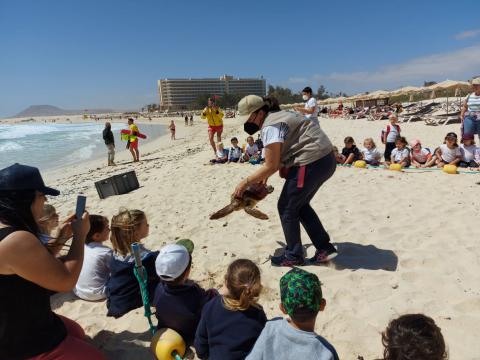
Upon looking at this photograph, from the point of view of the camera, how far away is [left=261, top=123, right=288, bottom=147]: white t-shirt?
3.08 meters

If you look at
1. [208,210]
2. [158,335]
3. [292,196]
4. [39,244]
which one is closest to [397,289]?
[292,196]

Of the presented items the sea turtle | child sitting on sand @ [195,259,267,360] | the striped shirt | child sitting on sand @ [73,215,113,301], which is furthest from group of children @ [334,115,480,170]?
child sitting on sand @ [195,259,267,360]

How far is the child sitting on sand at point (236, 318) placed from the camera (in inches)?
85.7

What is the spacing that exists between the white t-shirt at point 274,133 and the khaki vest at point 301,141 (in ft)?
0.23

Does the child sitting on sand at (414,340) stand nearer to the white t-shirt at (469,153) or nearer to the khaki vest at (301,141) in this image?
the khaki vest at (301,141)

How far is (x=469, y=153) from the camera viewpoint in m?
7.50

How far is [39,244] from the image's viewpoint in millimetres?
1748

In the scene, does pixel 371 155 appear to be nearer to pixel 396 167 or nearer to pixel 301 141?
pixel 396 167

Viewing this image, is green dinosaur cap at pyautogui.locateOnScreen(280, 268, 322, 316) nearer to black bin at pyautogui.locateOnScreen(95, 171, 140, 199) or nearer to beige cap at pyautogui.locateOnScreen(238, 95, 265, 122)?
beige cap at pyautogui.locateOnScreen(238, 95, 265, 122)

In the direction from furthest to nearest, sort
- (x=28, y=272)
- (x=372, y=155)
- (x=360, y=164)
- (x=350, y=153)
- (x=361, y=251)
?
(x=350, y=153)
(x=372, y=155)
(x=360, y=164)
(x=361, y=251)
(x=28, y=272)

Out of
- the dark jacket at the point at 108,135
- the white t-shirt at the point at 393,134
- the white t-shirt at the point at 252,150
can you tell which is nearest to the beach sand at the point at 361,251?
the white t-shirt at the point at 393,134

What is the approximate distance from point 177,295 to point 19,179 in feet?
4.42

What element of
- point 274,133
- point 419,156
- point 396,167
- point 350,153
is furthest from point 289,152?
point 419,156

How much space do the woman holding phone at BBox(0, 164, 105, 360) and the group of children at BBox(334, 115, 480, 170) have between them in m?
7.09
